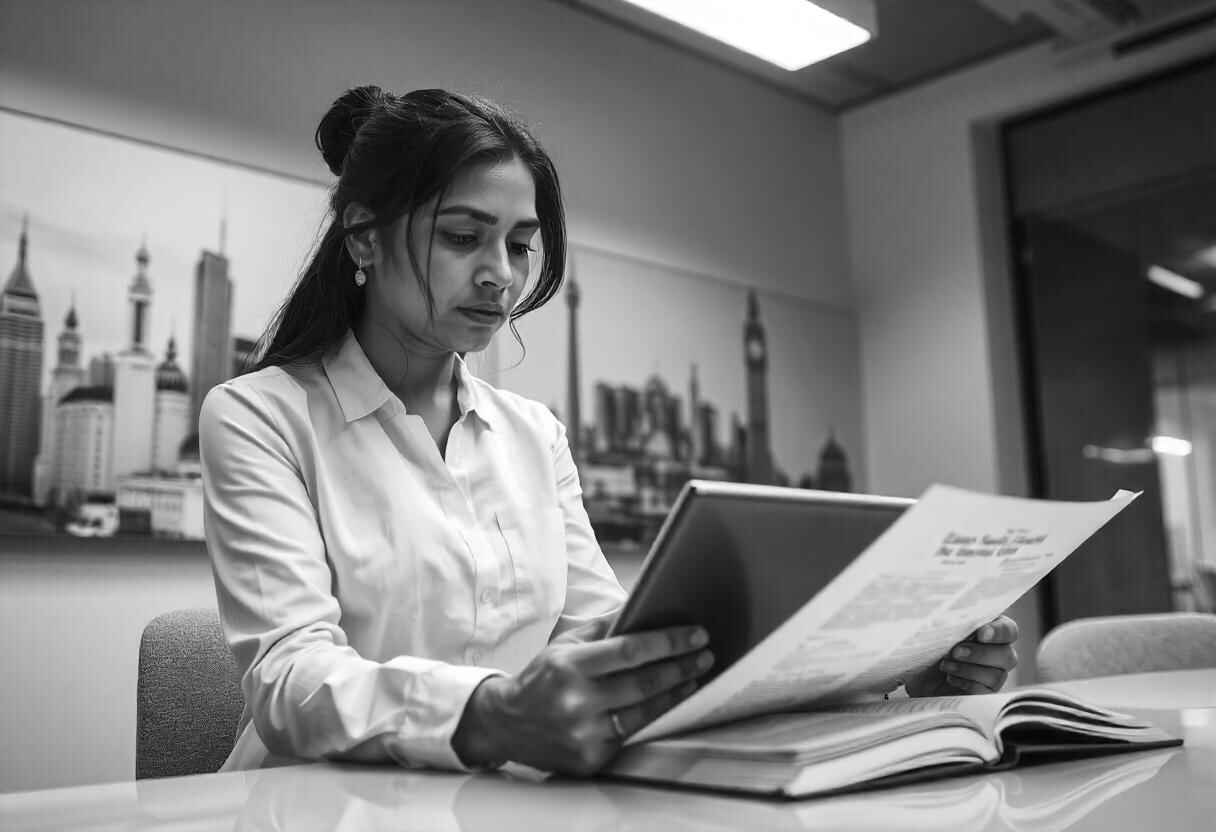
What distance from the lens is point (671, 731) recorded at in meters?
0.71

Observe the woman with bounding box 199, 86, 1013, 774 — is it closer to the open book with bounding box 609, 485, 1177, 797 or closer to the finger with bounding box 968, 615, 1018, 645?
the finger with bounding box 968, 615, 1018, 645

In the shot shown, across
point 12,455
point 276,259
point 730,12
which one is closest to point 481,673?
point 12,455

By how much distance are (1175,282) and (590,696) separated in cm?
358

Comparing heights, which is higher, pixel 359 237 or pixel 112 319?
pixel 112 319

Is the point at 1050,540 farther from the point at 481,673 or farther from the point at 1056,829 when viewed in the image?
the point at 481,673

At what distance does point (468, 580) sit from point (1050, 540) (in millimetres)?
630

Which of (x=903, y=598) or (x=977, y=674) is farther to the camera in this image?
(x=977, y=674)

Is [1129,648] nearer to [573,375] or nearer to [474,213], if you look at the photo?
[474,213]

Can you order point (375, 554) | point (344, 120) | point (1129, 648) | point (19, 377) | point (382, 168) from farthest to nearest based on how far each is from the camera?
point (19, 377)
point (1129, 648)
point (344, 120)
point (382, 168)
point (375, 554)

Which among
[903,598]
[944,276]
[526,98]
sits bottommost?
[903,598]

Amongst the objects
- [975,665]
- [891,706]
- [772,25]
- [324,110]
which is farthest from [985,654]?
[324,110]

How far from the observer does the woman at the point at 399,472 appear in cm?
A: 90

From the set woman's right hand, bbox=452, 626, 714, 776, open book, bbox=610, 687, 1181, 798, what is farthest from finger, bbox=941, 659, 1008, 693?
woman's right hand, bbox=452, 626, 714, 776

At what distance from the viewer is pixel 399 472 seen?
120 centimetres
